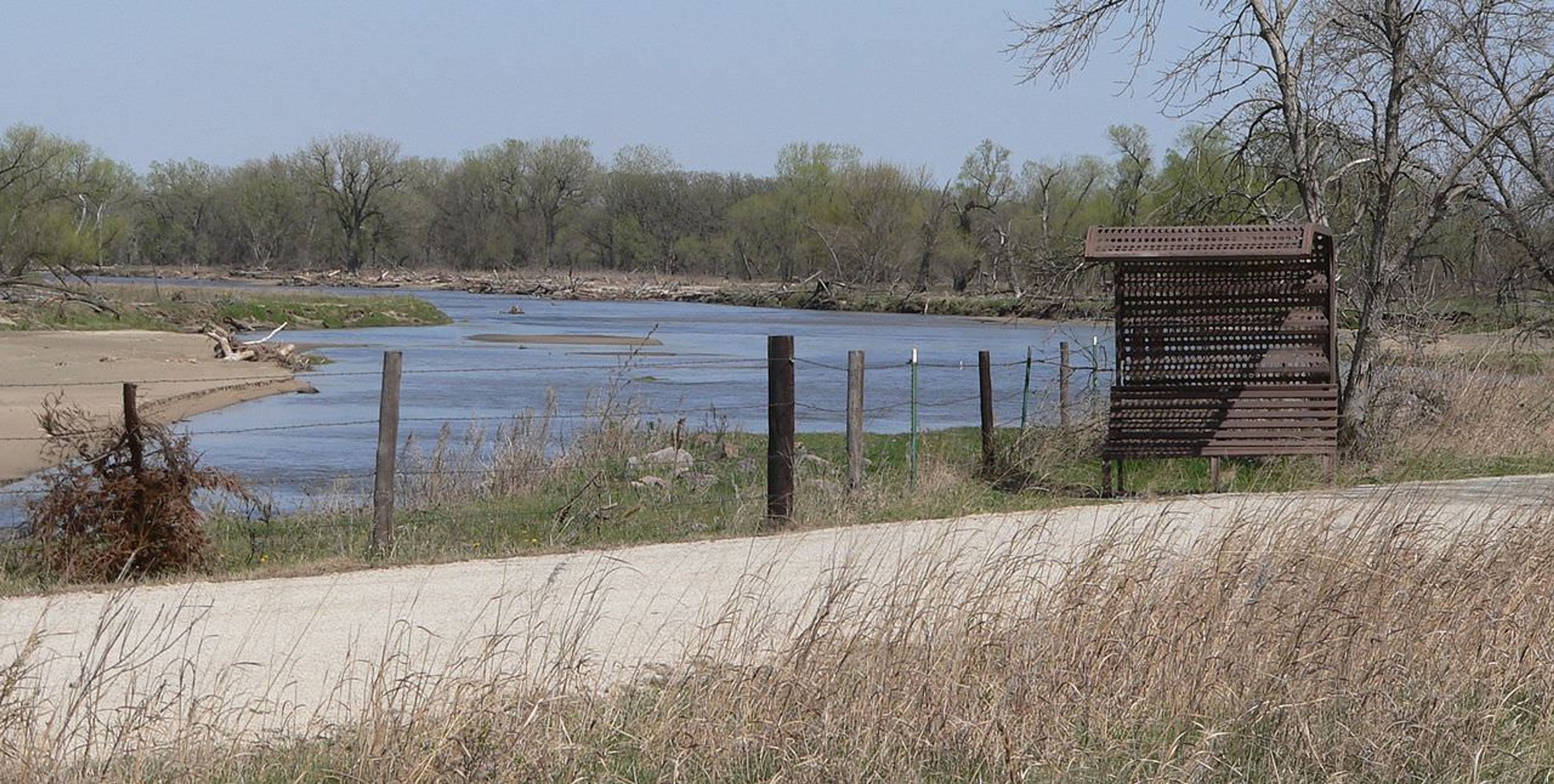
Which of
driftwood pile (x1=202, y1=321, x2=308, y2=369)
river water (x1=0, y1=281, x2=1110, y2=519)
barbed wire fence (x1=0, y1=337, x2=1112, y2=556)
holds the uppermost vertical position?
barbed wire fence (x1=0, y1=337, x2=1112, y2=556)

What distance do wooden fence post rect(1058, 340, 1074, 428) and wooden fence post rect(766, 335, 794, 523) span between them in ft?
16.6

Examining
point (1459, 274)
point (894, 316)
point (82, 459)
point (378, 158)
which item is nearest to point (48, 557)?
point (82, 459)

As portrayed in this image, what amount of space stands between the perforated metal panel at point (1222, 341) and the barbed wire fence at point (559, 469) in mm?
1373

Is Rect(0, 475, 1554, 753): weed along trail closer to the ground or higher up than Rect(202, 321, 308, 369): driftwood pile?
higher up

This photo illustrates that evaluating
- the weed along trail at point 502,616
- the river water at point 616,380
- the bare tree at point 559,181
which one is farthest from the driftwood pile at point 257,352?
the bare tree at point 559,181

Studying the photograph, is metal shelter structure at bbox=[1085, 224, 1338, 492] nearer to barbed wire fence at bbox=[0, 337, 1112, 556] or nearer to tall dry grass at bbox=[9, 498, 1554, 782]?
barbed wire fence at bbox=[0, 337, 1112, 556]

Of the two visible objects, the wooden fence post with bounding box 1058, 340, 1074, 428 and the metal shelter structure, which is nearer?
the metal shelter structure

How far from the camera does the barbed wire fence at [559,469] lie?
11797mm

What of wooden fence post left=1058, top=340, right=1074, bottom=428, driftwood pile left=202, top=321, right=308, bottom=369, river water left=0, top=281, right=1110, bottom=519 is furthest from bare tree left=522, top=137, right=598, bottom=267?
wooden fence post left=1058, top=340, right=1074, bottom=428

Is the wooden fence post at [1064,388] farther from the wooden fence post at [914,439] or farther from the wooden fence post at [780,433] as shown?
the wooden fence post at [780,433]

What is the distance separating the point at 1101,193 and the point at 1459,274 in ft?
202

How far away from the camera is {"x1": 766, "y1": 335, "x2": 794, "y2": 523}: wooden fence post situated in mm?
12102

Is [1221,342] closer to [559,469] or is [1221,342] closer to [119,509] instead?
[559,469]

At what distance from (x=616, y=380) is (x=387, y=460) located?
24.6ft
